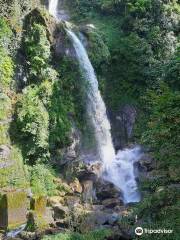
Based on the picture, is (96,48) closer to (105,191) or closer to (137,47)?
(137,47)

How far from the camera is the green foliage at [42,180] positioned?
17067 mm

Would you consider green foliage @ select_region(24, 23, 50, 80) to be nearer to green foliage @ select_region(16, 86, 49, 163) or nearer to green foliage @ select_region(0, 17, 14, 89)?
green foliage @ select_region(0, 17, 14, 89)

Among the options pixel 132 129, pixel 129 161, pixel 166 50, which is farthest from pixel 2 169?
pixel 166 50

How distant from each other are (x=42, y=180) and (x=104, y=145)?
431 cm

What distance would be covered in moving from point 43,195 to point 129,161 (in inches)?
198

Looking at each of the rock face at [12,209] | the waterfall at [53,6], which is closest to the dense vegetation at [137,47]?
the waterfall at [53,6]

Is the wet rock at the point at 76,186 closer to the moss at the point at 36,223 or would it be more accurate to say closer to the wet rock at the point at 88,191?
the wet rock at the point at 88,191

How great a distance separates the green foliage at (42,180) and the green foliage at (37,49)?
3.85 m

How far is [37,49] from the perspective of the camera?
19.7 metres

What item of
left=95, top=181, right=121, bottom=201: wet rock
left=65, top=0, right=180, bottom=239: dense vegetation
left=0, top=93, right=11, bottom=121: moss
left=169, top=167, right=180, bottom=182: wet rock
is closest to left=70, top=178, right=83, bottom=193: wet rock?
left=95, top=181, right=121, bottom=201: wet rock

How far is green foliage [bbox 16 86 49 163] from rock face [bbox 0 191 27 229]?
9.47 ft

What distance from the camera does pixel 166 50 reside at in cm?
2414

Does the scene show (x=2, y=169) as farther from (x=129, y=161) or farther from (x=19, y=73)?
(x=129, y=161)

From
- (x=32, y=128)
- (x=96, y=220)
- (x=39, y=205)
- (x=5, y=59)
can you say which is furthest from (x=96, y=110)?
(x=96, y=220)
